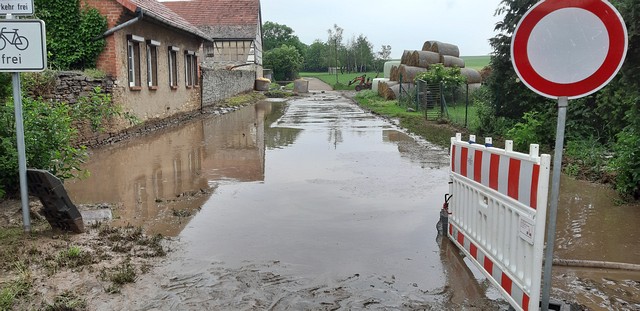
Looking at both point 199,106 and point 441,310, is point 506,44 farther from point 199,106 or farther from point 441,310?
point 199,106

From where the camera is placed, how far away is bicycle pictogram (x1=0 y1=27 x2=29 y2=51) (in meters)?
5.33

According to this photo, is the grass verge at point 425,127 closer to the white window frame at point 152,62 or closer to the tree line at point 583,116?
the tree line at point 583,116

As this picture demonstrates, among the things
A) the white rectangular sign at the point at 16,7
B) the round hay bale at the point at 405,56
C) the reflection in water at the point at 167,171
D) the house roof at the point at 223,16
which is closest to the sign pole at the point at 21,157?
the white rectangular sign at the point at 16,7

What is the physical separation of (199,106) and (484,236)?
898 inches

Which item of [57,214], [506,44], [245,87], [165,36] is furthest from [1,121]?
[245,87]

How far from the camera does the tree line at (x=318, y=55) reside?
72.9 metres

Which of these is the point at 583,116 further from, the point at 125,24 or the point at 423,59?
the point at 423,59

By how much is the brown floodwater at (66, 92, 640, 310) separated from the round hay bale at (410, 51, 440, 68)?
1927cm

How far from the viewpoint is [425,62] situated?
3073 centimetres

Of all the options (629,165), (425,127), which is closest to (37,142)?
(629,165)

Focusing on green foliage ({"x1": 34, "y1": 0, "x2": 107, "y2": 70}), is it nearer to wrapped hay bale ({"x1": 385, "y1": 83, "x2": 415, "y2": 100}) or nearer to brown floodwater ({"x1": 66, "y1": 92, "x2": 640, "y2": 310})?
brown floodwater ({"x1": 66, "y1": 92, "x2": 640, "y2": 310})

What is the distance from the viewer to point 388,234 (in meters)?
6.02

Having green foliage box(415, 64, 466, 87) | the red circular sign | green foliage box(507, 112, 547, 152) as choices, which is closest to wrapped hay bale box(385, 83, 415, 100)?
green foliage box(415, 64, 466, 87)

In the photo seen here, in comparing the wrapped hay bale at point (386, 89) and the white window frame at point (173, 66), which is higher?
the white window frame at point (173, 66)
